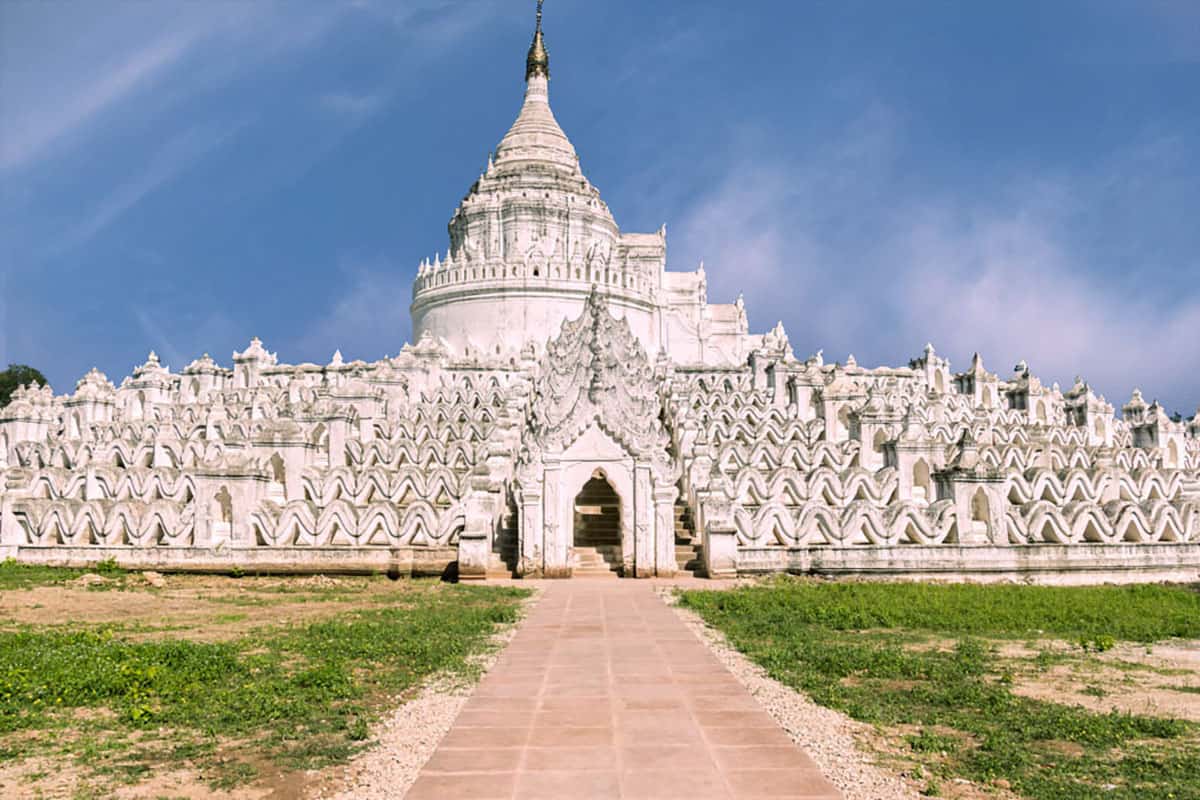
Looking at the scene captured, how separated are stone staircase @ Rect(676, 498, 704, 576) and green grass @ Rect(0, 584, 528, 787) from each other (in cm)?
729

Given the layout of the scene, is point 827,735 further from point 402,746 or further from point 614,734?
point 402,746

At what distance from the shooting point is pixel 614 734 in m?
6.79

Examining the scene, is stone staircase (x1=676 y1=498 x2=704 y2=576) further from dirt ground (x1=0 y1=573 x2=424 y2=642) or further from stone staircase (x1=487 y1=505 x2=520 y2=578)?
dirt ground (x1=0 y1=573 x2=424 y2=642)

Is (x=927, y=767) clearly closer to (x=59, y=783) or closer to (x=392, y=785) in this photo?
(x=392, y=785)

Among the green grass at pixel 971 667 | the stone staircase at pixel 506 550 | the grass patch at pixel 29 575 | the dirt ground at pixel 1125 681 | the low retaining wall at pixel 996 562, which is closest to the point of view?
the green grass at pixel 971 667

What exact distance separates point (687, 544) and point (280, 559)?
8586 millimetres

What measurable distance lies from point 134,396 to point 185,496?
774 inches

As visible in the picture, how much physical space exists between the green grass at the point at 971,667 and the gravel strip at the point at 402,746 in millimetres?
3053

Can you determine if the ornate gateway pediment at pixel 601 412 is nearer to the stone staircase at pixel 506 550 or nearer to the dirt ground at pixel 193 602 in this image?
the stone staircase at pixel 506 550

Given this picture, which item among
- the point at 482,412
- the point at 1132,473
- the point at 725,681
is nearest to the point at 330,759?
the point at 725,681

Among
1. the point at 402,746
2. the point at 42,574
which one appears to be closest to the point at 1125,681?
the point at 402,746

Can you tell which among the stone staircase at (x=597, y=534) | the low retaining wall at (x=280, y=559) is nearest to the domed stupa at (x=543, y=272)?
the stone staircase at (x=597, y=534)

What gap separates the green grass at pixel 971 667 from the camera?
604cm

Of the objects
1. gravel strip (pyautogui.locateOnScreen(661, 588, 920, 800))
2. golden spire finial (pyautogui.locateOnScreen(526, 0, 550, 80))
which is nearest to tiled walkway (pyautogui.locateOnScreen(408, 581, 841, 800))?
gravel strip (pyautogui.locateOnScreen(661, 588, 920, 800))
